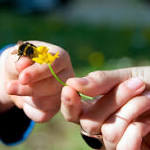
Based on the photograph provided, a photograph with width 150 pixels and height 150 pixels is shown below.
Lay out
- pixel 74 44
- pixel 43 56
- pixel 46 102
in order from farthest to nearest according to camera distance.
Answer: pixel 74 44
pixel 46 102
pixel 43 56

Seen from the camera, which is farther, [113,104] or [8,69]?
[8,69]

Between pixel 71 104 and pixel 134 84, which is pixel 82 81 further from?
pixel 134 84

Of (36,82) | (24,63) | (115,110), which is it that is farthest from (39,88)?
(115,110)

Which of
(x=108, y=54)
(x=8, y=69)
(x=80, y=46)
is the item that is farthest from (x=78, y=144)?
(x=80, y=46)

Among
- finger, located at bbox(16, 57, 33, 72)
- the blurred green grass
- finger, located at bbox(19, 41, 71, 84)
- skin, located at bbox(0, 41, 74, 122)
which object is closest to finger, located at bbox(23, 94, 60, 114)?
skin, located at bbox(0, 41, 74, 122)

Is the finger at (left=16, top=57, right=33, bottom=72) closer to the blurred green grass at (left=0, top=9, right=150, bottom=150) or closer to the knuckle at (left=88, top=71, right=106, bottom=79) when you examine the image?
the knuckle at (left=88, top=71, right=106, bottom=79)

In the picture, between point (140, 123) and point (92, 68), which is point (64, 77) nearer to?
point (140, 123)

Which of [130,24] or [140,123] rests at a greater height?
[140,123]
